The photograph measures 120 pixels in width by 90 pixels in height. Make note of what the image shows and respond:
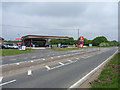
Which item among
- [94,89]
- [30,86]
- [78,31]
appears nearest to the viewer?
[94,89]

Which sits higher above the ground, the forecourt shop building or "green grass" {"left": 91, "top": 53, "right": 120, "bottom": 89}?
the forecourt shop building

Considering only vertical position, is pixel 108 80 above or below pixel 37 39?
below

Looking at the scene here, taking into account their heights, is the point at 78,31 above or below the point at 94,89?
above

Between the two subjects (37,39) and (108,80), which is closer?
(108,80)

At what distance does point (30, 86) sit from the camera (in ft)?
19.5

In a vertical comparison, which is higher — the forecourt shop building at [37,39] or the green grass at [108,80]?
the forecourt shop building at [37,39]

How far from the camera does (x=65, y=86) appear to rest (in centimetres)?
611

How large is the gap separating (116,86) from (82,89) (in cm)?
152

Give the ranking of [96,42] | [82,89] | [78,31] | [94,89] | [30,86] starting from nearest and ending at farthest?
[94,89]
[82,89]
[30,86]
[78,31]
[96,42]

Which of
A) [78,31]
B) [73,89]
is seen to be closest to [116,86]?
[73,89]

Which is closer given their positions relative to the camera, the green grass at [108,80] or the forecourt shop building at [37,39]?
the green grass at [108,80]

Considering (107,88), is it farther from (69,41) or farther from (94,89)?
(69,41)

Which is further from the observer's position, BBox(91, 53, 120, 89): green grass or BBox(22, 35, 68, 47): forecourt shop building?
BBox(22, 35, 68, 47): forecourt shop building

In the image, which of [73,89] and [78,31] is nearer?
[73,89]
